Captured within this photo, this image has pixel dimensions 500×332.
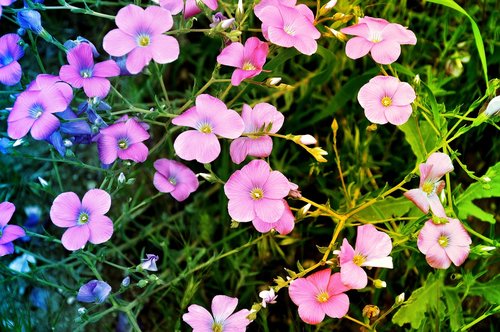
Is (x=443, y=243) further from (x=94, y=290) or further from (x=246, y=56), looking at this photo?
(x=94, y=290)

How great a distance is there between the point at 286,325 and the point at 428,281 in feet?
1.56

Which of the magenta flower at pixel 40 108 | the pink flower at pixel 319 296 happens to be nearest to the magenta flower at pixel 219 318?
the pink flower at pixel 319 296

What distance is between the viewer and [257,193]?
1331 millimetres

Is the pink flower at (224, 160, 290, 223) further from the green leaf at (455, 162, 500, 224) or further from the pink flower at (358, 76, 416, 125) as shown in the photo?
the green leaf at (455, 162, 500, 224)

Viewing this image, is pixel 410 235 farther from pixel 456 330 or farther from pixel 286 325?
pixel 286 325

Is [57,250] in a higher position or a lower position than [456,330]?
lower

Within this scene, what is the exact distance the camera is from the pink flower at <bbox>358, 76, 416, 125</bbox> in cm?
135

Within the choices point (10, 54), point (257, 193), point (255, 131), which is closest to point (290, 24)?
point (255, 131)

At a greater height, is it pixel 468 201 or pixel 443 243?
pixel 443 243

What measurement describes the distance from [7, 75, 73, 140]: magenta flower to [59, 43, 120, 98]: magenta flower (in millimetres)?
24

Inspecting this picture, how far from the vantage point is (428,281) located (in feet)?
5.02

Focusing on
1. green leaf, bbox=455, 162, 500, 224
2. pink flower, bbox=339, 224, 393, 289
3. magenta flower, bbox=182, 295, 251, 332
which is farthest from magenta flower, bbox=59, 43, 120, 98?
green leaf, bbox=455, 162, 500, 224

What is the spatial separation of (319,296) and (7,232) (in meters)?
0.65

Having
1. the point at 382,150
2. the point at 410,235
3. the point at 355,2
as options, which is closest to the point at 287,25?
the point at 355,2
